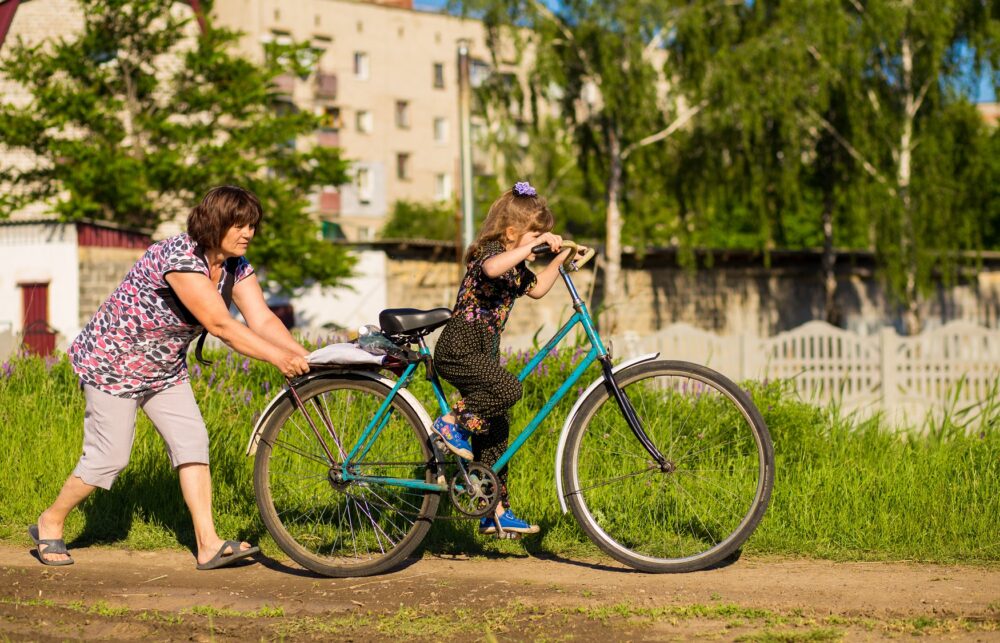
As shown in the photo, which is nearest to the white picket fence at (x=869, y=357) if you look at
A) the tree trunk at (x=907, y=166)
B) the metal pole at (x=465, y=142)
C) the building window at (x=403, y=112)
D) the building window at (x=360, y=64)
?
the metal pole at (x=465, y=142)

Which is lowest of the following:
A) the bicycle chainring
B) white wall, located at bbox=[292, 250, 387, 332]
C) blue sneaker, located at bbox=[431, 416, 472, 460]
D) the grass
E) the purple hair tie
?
the grass

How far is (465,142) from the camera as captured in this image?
2277cm

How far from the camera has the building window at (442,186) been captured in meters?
62.7

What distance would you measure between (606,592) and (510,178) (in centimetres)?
4934

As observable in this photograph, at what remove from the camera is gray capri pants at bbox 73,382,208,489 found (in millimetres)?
5391

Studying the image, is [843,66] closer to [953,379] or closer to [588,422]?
[953,379]

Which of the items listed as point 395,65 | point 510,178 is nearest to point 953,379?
point 510,178

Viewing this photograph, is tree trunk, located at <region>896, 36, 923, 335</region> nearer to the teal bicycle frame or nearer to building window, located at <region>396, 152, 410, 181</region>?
the teal bicycle frame

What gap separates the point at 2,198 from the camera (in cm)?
2942

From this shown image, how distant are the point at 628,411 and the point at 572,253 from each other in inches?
26.4

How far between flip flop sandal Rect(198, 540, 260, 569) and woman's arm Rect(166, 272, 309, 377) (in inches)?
30.5

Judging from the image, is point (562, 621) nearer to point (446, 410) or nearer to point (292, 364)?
point (446, 410)

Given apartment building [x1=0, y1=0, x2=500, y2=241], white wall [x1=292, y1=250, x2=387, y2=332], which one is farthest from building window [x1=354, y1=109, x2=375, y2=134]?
white wall [x1=292, y1=250, x2=387, y2=332]

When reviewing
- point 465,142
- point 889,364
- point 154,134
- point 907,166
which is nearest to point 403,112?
point 154,134
